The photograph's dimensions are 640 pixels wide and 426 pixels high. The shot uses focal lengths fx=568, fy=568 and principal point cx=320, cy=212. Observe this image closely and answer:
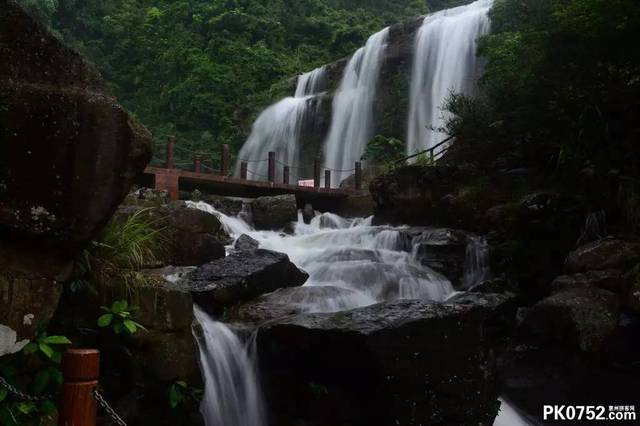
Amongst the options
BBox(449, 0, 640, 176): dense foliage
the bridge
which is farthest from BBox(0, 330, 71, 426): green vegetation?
the bridge

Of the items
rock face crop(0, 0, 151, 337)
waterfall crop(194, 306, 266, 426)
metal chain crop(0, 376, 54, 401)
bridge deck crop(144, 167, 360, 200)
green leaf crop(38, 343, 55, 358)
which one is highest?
bridge deck crop(144, 167, 360, 200)

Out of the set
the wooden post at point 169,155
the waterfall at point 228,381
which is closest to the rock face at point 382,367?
the waterfall at point 228,381

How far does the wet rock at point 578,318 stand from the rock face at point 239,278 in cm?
334

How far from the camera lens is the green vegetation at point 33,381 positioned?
3.12 metres

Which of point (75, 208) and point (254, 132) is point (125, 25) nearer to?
point (254, 132)

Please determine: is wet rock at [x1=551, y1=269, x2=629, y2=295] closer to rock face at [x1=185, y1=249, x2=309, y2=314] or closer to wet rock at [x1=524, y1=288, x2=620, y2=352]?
wet rock at [x1=524, y1=288, x2=620, y2=352]

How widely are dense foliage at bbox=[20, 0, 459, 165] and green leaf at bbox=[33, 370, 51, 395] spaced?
24457mm

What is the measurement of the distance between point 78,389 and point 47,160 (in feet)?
4.54

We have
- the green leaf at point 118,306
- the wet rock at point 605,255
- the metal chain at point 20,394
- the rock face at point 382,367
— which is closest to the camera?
the metal chain at point 20,394

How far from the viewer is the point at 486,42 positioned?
16094mm

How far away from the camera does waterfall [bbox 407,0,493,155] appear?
21.2 meters

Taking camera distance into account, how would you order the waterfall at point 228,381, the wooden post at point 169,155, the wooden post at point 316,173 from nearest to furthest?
the waterfall at point 228,381 < the wooden post at point 169,155 < the wooden post at point 316,173

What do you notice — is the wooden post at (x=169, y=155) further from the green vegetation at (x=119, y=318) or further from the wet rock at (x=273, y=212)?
the green vegetation at (x=119, y=318)

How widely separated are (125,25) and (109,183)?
→ 33678 mm
